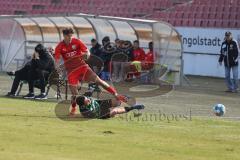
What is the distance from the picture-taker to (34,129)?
43.1ft

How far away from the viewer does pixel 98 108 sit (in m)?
15.6

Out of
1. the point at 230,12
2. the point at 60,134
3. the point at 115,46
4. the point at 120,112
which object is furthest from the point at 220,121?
the point at 230,12

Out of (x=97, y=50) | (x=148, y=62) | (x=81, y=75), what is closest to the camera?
(x=81, y=75)

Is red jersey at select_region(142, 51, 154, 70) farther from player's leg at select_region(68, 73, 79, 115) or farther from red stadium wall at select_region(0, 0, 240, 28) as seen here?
player's leg at select_region(68, 73, 79, 115)

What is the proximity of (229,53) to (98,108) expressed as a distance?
35.8 feet

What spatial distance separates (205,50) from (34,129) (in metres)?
20.3

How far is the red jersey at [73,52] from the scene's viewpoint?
53.5ft

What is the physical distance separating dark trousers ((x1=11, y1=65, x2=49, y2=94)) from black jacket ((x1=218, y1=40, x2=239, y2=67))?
25.0 ft

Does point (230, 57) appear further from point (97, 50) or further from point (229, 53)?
point (97, 50)

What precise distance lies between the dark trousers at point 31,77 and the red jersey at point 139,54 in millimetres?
8268

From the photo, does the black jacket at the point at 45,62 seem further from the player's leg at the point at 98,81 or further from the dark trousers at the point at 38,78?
the player's leg at the point at 98,81

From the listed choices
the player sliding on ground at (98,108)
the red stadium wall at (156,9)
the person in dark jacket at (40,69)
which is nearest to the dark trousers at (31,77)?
the person in dark jacket at (40,69)

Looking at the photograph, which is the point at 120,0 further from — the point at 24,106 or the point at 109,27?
the point at 24,106

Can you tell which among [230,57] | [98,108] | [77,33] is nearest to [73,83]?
[98,108]
